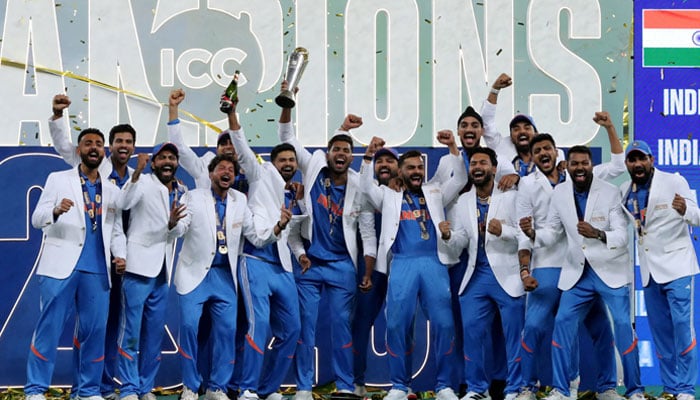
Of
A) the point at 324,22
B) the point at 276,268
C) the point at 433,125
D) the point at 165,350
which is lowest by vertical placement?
the point at 165,350

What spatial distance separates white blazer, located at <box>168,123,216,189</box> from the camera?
31.2 ft

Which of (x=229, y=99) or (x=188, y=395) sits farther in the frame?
(x=229, y=99)

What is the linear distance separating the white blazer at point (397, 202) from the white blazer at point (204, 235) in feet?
2.55

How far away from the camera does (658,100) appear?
1057 cm

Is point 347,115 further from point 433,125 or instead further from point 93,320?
point 93,320

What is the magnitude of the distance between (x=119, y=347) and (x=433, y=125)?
3079mm

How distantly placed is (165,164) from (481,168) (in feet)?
7.23

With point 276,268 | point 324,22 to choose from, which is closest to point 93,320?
point 276,268

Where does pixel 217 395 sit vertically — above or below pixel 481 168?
below

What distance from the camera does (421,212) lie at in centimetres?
961

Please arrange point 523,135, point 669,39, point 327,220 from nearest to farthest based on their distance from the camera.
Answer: point 327,220 → point 523,135 → point 669,39

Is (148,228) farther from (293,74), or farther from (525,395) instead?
(525,395)

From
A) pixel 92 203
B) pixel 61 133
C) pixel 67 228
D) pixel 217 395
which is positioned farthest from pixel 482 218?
pixel 61 133

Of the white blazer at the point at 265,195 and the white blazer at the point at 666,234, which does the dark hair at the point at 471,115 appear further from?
the white blazer at the point at 265,195
